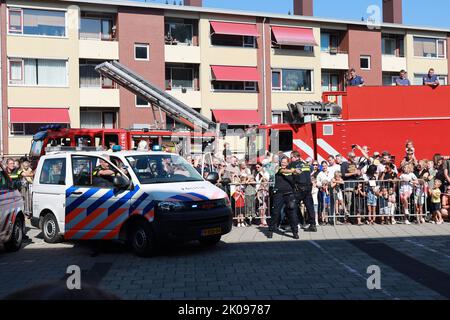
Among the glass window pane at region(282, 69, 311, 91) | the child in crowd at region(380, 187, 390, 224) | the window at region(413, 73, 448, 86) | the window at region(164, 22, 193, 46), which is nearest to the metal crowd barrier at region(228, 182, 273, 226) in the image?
the child in crowd at region(380, 187, 390, 224)

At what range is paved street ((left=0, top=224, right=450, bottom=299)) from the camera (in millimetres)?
6824

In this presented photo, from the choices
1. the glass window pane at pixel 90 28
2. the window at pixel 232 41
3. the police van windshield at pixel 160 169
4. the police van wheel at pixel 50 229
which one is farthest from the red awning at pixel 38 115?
the police van windshield at pixel 160 169

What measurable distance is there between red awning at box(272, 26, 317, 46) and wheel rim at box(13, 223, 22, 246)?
26.4m

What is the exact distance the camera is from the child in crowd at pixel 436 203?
524 inches

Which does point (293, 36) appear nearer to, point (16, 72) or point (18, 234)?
point (16, 72)

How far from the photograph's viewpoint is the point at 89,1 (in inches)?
1208

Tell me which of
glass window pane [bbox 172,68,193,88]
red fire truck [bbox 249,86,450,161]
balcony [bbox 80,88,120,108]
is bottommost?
red fire truck [bbox 249,86,450,161]

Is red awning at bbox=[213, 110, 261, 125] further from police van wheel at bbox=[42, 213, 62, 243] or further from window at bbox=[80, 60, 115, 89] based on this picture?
police van wheel at bbox=[42, 213, 62, 243]

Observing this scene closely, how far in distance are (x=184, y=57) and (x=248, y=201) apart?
21087mm

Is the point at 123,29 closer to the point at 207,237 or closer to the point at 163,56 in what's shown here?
the point at 163,56

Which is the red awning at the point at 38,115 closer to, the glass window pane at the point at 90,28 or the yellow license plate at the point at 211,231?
the glass window pane at the point at 90,28

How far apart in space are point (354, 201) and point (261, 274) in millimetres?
6321
